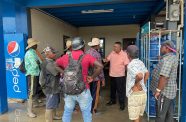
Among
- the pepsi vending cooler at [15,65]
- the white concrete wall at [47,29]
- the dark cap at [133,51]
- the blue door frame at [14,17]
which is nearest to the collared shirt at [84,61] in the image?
the dark cap at [133,51]

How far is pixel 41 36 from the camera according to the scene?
21.0ft

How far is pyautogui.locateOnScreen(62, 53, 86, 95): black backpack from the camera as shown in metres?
2.64

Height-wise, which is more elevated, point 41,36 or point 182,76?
point 41,36

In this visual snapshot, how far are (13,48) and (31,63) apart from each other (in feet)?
5.14

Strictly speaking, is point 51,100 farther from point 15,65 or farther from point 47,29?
point 47,29

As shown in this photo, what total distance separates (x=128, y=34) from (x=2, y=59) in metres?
8.21

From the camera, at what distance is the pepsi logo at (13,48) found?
5.34 metres

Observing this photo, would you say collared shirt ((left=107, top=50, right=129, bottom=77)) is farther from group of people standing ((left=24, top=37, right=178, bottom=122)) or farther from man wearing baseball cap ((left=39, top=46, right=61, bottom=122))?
man wearing baseball cap ((left=39, top=46, right=61, bottom=122))

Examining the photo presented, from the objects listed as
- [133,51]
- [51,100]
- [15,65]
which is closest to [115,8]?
[15,65]

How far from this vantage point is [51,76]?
3.29m

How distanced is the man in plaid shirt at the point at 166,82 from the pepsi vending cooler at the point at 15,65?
139 inches

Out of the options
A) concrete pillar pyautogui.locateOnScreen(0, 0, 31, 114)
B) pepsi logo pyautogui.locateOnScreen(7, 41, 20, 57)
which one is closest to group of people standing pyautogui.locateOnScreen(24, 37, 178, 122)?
concrete pillar pyautogui.locateOnScreen(0, 0, 31, 114)

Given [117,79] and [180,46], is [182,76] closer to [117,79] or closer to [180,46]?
[180,46]

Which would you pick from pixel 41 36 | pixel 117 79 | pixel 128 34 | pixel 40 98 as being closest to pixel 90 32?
pixel 128 34
